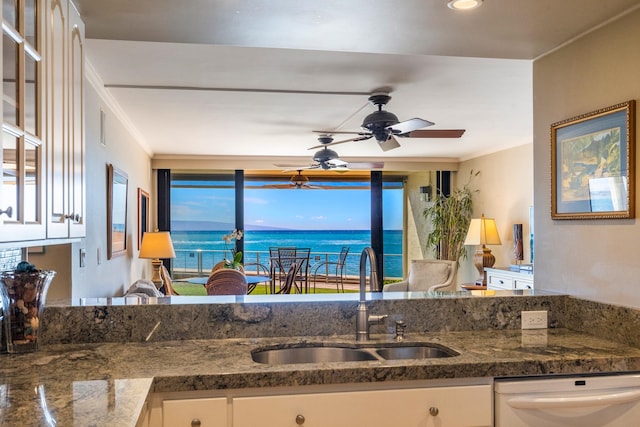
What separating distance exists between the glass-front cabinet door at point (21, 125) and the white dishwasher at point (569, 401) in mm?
1522

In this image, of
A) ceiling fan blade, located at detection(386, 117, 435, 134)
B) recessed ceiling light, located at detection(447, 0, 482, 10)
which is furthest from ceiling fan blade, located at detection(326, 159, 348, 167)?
recessed ceiling light, located at detection(447, 0, 482, 10)

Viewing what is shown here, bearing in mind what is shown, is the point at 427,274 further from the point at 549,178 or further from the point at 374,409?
the point at 374,409

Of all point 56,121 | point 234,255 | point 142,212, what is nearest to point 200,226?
point 234,255

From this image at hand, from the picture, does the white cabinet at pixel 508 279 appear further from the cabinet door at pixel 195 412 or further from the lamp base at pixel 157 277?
the cabinet door at pixel 195 412

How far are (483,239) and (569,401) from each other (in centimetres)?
454

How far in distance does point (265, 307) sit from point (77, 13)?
1363 mm

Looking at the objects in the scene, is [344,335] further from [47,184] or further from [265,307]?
[47,184]

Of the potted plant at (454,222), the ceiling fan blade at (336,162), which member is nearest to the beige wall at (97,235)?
the ceiling fan blade at (336,162)

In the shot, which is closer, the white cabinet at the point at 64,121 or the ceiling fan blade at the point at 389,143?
the white cabinet at the point at 64,121

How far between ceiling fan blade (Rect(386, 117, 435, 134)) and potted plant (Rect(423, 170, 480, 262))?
3627 mm

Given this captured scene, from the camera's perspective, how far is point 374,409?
1638 millimetres

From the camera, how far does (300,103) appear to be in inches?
166

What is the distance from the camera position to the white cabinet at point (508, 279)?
204 inches

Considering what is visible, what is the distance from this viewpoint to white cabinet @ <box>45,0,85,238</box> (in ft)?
5.22
